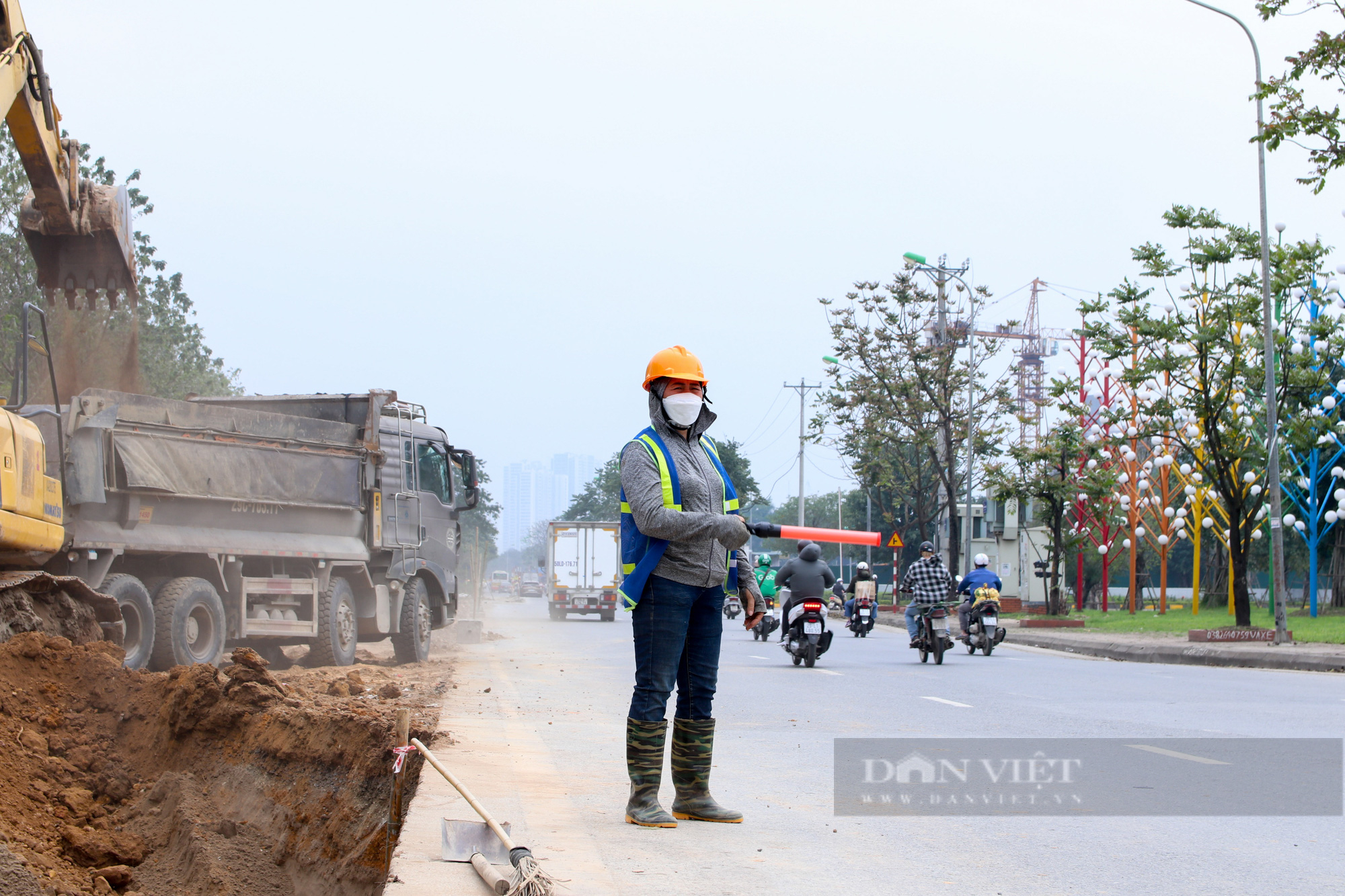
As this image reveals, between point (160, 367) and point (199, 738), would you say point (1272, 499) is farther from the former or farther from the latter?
point (160, 367)

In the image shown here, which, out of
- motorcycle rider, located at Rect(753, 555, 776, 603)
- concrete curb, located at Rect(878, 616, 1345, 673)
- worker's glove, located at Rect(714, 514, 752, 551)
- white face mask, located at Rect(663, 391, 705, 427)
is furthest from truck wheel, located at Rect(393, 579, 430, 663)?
motorcycle rider, located at Rect(753, 555, 776, 603)

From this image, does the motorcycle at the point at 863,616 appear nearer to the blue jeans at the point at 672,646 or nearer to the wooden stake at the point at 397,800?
the blue jeans at the point at 672,646

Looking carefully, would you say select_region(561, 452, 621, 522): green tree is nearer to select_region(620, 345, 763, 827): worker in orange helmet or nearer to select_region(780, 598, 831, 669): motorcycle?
select_region(780, 598, 831, 669): motorcycle

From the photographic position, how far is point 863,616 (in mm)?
25469

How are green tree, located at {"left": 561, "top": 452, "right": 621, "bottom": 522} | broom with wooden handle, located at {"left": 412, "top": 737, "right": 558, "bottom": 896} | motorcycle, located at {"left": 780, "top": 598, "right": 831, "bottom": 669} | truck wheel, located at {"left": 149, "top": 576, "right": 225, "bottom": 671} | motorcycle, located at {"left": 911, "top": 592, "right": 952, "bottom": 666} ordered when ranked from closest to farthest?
1. broom with wooden handle, located at {"left": 412, "top": 737, "right": 558, "bottom": 896}
2. truck wheel, located at {"left": 149, "top": 576, "right": 225, "bottom": 671}
3. motorcycle, located at {"left": 780, "top": 598, "right": 831, "bottom": 669}
4. motorcycle, located at {"left": 911, "top": 592, "right": 952, "bottom": 666}
5. green tree, located at {"left": 561, "top": 452, "right": 621, "bottom": 522}

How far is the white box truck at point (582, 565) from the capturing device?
143ft

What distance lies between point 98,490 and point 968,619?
13546mm

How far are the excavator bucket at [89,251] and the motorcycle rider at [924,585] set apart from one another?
36.4 ft

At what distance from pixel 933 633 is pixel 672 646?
525 inches

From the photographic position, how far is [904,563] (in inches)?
3386

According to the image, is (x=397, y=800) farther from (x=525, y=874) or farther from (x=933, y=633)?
(x=933, y=633)

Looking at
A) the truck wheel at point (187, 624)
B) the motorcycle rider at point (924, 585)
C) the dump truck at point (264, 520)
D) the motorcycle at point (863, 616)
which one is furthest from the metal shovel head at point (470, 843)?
the motorcycle at point (863, 616)

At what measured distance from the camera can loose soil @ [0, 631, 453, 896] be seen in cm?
532

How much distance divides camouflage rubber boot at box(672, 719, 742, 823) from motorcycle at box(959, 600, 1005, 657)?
15331 mm
